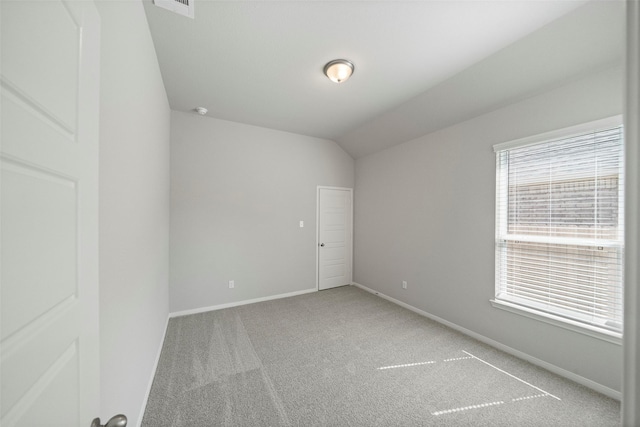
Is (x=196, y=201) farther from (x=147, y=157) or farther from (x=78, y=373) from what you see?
(x=78, y=373)

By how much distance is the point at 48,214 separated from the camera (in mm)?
479

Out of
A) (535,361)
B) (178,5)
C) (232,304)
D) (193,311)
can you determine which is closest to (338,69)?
(178,5)

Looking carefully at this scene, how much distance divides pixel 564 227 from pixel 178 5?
3622mm

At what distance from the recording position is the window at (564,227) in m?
1.91

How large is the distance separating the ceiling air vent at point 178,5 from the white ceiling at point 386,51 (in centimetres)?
5

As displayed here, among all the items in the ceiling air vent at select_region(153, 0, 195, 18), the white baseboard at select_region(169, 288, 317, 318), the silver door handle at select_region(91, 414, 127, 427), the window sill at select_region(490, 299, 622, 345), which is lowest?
the white baseboard at select_region(169, 288, 317, 318)

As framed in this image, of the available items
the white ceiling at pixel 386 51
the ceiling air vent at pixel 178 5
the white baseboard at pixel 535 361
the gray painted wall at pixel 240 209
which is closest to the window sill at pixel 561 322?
the white baseboard at pixel 535 361

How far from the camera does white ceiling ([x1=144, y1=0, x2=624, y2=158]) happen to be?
1.65 m

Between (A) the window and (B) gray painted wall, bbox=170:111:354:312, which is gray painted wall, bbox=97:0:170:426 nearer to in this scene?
(B) gray painted wall, bbox=170:111:354:312

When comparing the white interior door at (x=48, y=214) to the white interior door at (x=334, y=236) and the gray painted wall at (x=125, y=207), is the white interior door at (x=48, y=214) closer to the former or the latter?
the gray painted wall at (x=125, y=207)

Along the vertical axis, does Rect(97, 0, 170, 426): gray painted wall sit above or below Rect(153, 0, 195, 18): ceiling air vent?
below

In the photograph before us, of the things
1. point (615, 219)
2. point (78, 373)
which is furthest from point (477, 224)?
point (78, 373)

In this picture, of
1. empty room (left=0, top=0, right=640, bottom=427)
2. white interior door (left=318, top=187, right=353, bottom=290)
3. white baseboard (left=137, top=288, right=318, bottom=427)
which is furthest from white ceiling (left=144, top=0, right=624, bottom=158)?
white baseboard (left=137, top=288, right=318, bottom=427)

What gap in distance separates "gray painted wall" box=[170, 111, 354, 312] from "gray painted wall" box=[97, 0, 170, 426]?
147 cm
